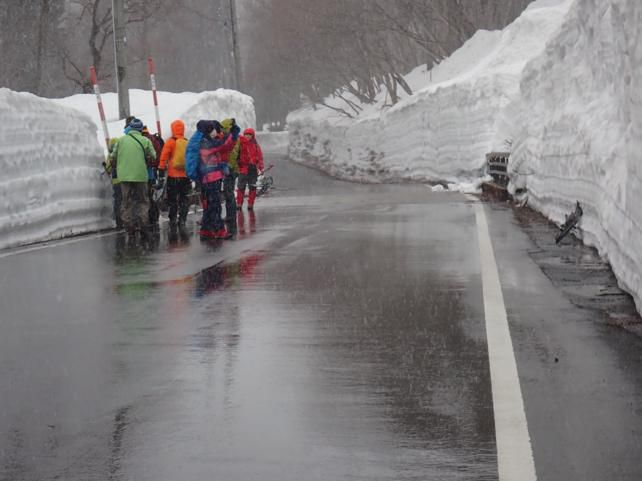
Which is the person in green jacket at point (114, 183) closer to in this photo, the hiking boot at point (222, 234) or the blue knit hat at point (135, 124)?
the blue knit hat at point (135, 124)

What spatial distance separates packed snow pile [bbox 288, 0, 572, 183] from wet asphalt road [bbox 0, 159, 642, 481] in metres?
19.3

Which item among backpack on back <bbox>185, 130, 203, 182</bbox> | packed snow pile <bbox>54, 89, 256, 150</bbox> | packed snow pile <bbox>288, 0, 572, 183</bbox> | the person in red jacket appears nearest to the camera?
backpack on back <bbox>185, 130, 203, 182</bbox>

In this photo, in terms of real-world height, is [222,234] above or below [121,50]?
below

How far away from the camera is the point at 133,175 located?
17406mm

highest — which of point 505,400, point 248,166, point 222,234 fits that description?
point 248,166

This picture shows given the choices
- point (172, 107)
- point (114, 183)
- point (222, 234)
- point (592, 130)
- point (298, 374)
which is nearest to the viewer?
point (298, 374)

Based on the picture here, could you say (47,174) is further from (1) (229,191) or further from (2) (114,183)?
(1) (229,191)

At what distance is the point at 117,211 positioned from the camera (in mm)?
19234

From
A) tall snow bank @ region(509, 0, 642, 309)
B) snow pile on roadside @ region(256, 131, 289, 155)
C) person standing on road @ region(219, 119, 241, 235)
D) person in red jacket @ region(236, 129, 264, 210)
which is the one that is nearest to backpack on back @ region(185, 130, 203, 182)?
person standing on road @ region(219, 119, 241, 235)

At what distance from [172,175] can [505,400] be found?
45.6 feet

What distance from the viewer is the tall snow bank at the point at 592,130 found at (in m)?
9.52

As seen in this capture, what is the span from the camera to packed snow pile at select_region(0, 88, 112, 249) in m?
16.3

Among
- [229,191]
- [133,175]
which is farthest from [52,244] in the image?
[229,191]

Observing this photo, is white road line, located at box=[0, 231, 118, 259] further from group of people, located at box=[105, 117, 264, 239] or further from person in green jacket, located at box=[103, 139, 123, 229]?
person in green jacket, located at box=[103, 139, 123, 229]
